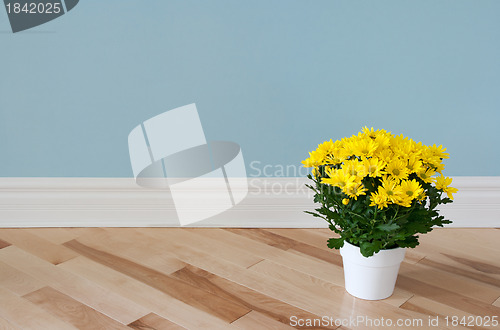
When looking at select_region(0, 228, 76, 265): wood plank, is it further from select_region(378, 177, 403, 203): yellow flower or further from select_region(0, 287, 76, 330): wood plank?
select_region(378, 177, 403, 203): yellow flower

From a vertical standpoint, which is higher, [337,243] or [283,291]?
[337,243]

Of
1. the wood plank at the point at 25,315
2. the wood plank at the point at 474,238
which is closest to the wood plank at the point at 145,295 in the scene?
the wood plank at the point at 25,315

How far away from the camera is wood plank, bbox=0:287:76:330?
127 cm

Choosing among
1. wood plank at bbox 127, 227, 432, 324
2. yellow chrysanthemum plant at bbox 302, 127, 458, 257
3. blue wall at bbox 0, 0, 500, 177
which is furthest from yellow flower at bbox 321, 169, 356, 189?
blue wall at bbox 0, 0, 500, 177

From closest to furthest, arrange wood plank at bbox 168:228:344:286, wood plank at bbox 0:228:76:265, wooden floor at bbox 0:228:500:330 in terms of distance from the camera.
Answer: wooden floor at bbox 0:228:500:330 → wood plank at bbox 168:228:344:286 → wood plank at bbox 0:228:76:265

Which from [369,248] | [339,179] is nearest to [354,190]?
[339,179]

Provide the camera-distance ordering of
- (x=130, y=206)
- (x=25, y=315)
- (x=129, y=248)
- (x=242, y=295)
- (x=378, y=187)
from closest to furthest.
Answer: (x=378, y=187) → (x=25, y=315) → (x=242, y=295) → (x=129, y=248) → (x=130, y=206)

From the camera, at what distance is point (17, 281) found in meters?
1.48

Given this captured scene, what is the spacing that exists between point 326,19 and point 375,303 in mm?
869

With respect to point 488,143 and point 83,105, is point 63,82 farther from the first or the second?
point 488,143

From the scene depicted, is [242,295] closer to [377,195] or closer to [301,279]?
[301,279]

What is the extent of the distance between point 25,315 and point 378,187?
0.88m

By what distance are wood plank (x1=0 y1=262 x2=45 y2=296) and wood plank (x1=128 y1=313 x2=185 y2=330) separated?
34 cm

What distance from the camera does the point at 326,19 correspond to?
1.71m
